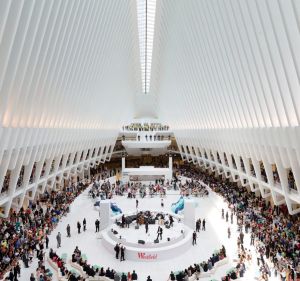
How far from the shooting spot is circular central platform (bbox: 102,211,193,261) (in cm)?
1332

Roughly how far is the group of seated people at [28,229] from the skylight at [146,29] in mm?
14621

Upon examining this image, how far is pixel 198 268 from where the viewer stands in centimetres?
1184

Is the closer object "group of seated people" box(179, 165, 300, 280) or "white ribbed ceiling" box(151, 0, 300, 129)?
"white ribbed ceiling" box(151, 0, 300, 129)

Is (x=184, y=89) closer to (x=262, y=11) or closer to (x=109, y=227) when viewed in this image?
(x=109, y=227)

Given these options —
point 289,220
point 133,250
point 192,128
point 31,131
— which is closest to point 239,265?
point 133,250

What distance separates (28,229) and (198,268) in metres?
7.93

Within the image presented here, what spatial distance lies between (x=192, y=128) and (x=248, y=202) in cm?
1061

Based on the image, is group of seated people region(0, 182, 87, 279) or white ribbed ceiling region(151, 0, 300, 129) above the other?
white ribbed ceiling region(151, 0, 300, 129)

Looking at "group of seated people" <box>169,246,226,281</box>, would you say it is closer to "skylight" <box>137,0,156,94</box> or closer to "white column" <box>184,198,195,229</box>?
"white column" <box>184,198,195,229</box>

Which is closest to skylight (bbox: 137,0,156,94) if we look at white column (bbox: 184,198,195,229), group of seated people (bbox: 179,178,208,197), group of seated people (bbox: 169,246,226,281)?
group of seated people (bbox: 179,178,208,197)

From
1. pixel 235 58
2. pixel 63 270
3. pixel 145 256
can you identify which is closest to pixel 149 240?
pixel 145 256

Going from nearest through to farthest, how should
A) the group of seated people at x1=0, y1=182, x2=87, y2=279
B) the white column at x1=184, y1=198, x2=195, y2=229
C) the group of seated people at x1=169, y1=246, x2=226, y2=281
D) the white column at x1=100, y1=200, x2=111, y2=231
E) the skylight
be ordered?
1. the group of seated people at x1=169, y1=246, x2=226, y2=281
2. the group of seated people at x1=0, y1=182, x2=87, y2=279
3. the white column at x1=100, y1=200, x2=111, y2=231
4. the white column at x1=184, y1=198, x2=195, y2=229
5. the skylight

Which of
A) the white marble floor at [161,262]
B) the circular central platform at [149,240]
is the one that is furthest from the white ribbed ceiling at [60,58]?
the circular central platform at [149,240]

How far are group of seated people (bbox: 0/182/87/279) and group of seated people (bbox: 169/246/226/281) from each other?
17.8 ft
